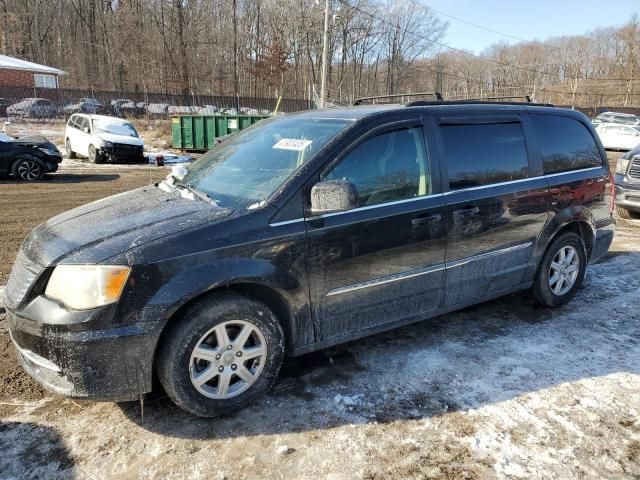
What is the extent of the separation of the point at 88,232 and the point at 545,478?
9.29 feet

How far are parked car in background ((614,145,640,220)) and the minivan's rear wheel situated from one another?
44.2 feet

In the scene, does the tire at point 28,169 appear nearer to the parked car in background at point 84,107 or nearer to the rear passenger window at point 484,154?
the rear passenger window at point 484,154

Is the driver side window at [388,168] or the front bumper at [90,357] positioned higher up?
the driver side window at [388,168]

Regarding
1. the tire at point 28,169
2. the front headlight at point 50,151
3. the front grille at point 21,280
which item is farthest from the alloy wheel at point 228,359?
the front headlight at point 50,151

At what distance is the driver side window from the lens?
10.5 ft

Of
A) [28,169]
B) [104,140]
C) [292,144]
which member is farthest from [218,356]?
[104,140]

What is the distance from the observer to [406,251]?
3.37 meters

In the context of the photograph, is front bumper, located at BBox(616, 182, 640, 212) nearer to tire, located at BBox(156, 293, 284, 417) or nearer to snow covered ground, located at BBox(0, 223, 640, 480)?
snow covered ground, located at BBox(0, 223, 640, 480)

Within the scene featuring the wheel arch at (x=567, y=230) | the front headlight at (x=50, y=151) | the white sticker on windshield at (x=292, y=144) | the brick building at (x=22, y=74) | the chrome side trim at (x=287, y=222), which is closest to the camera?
the chrome side trim at (x=287, y=222)

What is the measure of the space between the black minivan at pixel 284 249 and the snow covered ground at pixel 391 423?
0.30 m

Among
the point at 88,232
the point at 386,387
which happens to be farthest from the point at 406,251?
the point at 88,232

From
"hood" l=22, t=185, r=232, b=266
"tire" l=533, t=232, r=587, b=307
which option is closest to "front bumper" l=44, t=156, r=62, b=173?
"hood" l=22, t=185, r=232, b=266

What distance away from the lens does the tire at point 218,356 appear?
8.78 ft

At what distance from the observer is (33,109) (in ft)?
95.6
